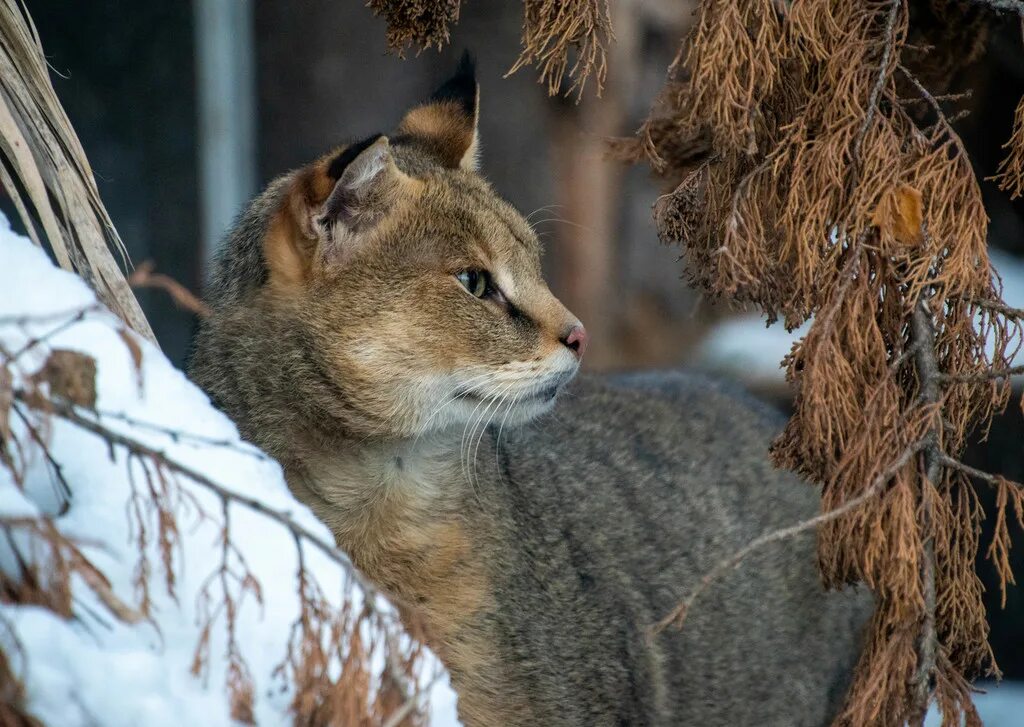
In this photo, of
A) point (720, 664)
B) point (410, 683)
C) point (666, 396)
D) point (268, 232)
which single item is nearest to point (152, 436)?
point (410, 683)

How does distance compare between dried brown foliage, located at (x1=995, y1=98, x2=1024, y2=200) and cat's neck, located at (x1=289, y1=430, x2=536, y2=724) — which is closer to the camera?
dried brown foliage, located at (x1=995, y1=98, x2=1024, y2=200)

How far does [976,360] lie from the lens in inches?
115

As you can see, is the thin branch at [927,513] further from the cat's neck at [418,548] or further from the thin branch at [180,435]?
the thin branch at [180,435]

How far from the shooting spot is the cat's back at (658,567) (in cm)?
338

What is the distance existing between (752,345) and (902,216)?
14.1ft

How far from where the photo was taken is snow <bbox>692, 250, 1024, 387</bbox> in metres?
6.64

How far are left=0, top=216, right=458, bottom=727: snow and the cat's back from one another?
1.04 m

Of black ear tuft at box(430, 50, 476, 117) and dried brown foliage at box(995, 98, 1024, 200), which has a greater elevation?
black ear tuft at box(430, 50, 476, 117)

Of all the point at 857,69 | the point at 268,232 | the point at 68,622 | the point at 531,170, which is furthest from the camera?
the point at 531,170

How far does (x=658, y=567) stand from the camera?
4000 mm

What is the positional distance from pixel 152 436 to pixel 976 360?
1.96m

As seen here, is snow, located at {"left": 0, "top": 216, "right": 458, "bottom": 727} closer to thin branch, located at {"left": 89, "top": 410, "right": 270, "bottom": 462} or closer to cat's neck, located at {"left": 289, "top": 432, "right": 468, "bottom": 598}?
thin branch, located at {"left": 89, "top": 410, "right": 270, "bottom": 462}

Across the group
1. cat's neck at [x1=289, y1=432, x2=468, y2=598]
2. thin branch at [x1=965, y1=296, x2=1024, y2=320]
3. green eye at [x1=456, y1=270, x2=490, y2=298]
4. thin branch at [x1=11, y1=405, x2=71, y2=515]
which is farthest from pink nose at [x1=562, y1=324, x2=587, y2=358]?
thin branch at [x1=11, y1=405, x2=71, y2=515]

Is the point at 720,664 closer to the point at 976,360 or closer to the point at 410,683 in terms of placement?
the point at 976,360
